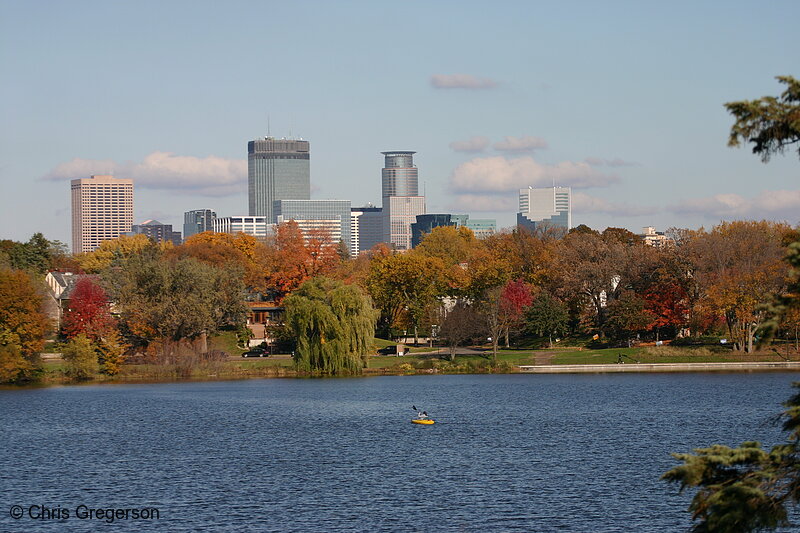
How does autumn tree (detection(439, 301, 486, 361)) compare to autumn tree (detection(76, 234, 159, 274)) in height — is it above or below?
below

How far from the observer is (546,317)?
305 ft

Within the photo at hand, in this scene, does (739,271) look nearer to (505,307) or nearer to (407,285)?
(505,307)

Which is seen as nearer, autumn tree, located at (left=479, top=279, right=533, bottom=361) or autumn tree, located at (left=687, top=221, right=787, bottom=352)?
autumn tree, located at (left=687, top=221, right=787, bottom=352)

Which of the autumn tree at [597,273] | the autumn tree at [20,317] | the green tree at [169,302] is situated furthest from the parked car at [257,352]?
the autumn tree at [597,273]

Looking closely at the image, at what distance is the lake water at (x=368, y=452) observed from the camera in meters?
30.8

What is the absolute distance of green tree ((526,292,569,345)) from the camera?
9281 centimetres

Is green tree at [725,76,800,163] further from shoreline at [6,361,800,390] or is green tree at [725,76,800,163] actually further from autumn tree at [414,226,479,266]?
autumn tree at [414,226,479,266]

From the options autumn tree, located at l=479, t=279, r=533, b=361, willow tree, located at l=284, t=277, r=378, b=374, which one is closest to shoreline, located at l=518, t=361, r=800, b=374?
autumn tree, located at l=479, t=279, r=533, b=361

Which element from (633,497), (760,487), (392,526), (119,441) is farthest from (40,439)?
(760,487)

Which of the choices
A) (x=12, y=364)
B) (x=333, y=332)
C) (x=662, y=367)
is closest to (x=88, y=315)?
(x=12, y=364)

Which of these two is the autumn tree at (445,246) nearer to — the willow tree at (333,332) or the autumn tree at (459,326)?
the autumn tree at (459,326)

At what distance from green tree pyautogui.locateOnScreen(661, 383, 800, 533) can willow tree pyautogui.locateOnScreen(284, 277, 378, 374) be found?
61824 mm

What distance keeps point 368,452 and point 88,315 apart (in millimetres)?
52025

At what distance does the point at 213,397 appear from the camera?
66.6m
